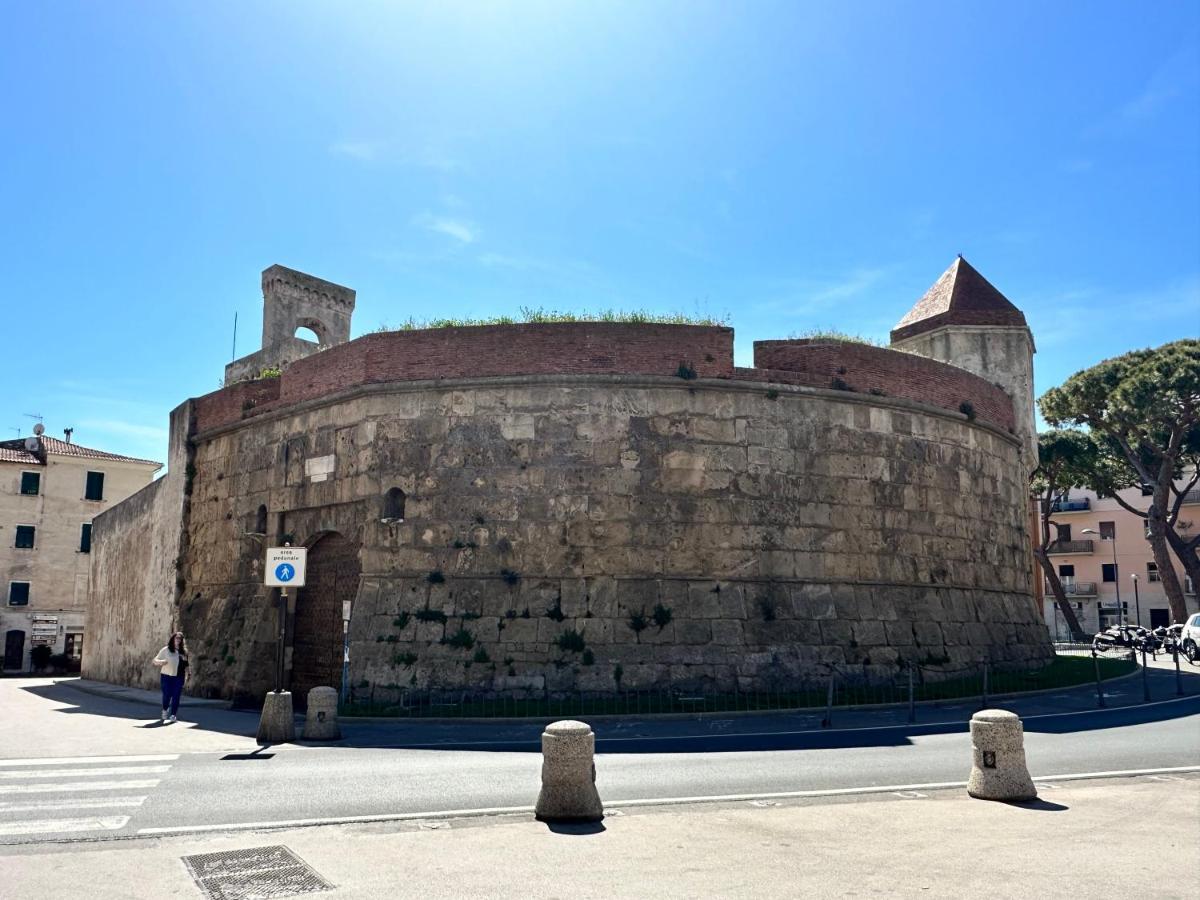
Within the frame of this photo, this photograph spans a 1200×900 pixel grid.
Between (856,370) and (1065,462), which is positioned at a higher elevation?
(1065,462)

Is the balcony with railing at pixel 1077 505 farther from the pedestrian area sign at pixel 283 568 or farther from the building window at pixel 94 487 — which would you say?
the pedestrian area sign at pixel 283 568

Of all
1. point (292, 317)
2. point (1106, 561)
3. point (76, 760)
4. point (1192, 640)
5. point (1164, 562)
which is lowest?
point (76, 760)

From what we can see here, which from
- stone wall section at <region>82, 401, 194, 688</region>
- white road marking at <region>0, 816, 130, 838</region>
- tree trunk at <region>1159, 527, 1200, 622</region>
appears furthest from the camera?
tree trunk at <region>1159, 527, 1200, 622</region>

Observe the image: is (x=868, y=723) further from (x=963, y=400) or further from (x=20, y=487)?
(x=20, y=487)

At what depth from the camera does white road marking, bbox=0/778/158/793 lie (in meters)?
8.66

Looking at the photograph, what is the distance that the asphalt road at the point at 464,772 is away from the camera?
7.56 metres

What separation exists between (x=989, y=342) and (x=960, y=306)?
1.16 m

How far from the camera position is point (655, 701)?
561 inches

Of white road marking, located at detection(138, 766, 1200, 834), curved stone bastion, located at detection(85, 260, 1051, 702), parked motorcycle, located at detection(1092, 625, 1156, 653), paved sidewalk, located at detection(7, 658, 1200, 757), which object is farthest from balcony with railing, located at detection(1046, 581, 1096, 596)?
white road marking, located at detection(138, 766, 1200, 834)

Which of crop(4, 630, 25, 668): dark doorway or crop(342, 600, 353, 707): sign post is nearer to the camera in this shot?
crop(342, 600, 353, 707): sign post

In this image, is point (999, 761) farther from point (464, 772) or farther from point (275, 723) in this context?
point (275, 723)

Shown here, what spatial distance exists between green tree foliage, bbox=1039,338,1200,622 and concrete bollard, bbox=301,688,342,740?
35.4 m

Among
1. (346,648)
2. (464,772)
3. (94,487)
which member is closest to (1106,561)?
(346,648)

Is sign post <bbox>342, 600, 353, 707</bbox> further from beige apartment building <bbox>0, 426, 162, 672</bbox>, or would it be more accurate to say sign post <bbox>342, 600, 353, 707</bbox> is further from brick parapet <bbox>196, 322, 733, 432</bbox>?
beige apartment building <bbox>0, 426, 162, 672</bbox>
